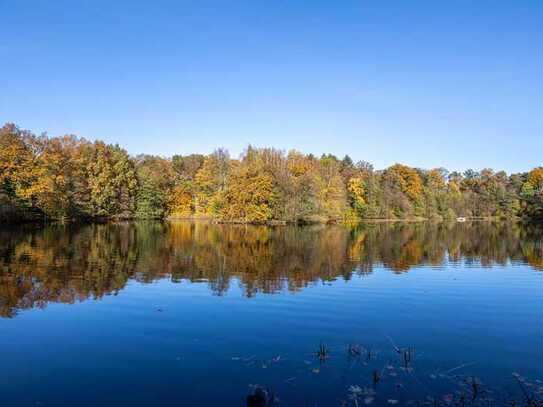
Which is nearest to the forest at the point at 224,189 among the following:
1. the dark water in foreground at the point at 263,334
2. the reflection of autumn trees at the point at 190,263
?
the reflection of autumn trees at the point at 190,263

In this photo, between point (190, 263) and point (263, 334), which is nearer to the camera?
point (263, 334)

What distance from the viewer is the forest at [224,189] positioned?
5878 cm

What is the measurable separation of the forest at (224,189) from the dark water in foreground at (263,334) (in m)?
40.1

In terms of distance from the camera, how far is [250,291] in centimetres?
1742

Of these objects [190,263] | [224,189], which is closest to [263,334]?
[190,263]

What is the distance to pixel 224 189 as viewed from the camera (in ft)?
276

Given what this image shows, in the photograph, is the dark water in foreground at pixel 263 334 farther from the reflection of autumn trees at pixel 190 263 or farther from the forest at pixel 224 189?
the forest at pixel 224 189

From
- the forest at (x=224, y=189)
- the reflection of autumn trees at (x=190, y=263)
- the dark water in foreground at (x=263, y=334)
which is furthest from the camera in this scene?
the forest at (x=224, y=189)

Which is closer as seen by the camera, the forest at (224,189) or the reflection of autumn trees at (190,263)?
the reflection of autumn trees at (190,263)

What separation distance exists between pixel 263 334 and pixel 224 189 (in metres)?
73.3

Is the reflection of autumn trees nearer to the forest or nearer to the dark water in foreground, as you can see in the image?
the dark water in foreground

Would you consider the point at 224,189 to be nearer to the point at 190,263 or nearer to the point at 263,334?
the point at 190,263

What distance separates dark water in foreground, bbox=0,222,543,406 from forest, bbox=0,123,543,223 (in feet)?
132

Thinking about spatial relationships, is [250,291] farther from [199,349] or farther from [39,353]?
[39,353]
